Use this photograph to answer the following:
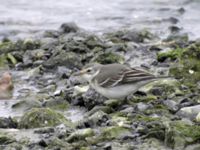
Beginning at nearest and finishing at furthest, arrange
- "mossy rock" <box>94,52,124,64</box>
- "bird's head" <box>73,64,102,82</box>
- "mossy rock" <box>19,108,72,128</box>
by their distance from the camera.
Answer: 1. "mossy rock" <box>19,108,72,128</box>
2. "bird's head" <box>73,64,102,82</box>
3. "mossy rock" <box>94,52,124,64</box>

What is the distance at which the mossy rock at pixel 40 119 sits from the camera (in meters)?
10.7

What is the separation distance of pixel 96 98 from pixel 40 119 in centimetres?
153

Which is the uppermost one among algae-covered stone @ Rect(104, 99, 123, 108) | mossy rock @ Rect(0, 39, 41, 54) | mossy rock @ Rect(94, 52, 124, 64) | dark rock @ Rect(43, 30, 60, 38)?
algae-covered stone @ Rect(104, 99, 123, 108)

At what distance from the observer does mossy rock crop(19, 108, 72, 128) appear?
1066 centimetres

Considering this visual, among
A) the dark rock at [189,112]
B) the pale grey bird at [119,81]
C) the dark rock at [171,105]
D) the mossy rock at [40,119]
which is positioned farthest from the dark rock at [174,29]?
the mossy rock at [40,119]

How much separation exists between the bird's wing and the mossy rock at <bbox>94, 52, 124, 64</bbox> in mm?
2967

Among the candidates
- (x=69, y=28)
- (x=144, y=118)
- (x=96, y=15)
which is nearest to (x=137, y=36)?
(x=69, y=28)

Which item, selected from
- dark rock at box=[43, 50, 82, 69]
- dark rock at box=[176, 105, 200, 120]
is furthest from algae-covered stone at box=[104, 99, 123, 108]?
dark rock at box=[43, 50, 82, 69]

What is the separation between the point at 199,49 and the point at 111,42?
3110 mm

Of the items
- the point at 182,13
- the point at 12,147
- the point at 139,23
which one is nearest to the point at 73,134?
the point at 12,147

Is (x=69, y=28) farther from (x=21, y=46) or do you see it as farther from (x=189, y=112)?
(x=189, y=112)

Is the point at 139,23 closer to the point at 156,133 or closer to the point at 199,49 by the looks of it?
the point at 199,49

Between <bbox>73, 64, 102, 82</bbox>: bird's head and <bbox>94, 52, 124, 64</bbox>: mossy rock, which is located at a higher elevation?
<bbox>73, 64, 102, 82</bbox>: bird's head

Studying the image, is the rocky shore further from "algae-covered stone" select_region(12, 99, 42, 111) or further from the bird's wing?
the bird's wing
